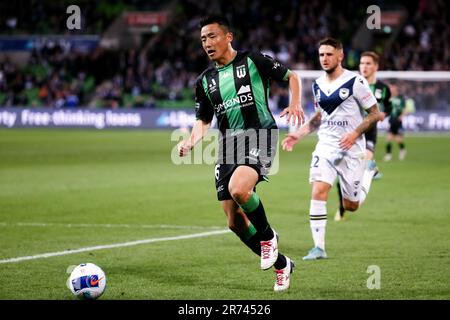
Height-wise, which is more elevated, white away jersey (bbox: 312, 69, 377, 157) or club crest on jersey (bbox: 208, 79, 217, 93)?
club crest on jersey (bbox: 208, 79, 217, 93)

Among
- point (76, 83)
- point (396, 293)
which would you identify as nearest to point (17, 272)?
point (396, 293)

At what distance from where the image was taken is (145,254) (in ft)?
32.6

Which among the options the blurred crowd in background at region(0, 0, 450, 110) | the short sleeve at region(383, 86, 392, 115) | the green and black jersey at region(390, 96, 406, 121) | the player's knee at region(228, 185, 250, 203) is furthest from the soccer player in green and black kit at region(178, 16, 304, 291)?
the blurred crowd in background at region(0, 0, 450, 110)

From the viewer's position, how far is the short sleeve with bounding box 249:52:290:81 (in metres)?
8.06

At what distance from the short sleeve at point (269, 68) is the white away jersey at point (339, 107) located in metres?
2.21

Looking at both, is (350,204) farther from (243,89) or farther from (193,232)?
(243,89)

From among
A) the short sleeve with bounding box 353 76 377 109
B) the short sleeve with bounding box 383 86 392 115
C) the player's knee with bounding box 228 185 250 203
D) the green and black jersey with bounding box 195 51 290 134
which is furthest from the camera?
the short sleeve with bounding box 383 86 392 115

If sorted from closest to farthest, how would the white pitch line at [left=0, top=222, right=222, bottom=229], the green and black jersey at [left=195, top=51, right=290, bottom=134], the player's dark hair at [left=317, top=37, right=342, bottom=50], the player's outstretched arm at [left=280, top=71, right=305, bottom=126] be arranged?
1. the player's outstretched arm at [left=280, top=71, right=305, bottom=126]
2. the green and black jersey at [left=195, top=51, right=290, bottom=134]
3. the player's dark hair at [left=317, top=37, right=342, bottom=50]
4. the white pitch line at [left=0, top=222, right=222, bottom=229]

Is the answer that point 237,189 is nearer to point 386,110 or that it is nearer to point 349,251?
point 349,251

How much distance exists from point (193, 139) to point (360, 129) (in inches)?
90.5

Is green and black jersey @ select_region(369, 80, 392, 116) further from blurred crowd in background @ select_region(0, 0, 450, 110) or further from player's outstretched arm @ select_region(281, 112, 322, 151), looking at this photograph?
blurred crowd in background @ select_region(0, 0, 450, 110)

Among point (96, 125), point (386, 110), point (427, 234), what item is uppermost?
point (386, 110)

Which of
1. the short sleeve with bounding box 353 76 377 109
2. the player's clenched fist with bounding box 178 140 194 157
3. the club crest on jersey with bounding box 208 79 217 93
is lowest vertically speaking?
the player's clenched fist with bounding box 178 140 194 157

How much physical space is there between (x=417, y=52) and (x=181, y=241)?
31.0 meters
